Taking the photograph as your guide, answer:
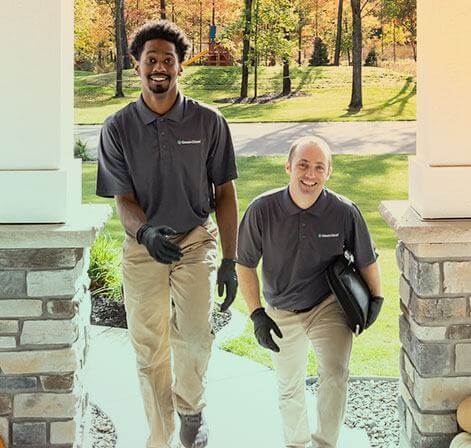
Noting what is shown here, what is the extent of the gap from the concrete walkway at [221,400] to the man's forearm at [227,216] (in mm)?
705

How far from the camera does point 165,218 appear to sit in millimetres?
3061

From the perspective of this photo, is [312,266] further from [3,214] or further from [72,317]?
[3,214]

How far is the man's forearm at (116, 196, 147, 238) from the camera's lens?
2.99m

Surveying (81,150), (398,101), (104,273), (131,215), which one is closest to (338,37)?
(398,101)

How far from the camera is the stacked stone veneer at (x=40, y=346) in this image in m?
2.82

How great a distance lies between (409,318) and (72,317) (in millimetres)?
1022

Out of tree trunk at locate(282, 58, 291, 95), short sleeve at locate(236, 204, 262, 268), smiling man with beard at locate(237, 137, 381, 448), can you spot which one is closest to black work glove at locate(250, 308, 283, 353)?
smiling man with beard at locate(237, 137, 381, 448)

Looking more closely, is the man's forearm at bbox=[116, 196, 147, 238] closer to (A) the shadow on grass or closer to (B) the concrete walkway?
(B) the concrete walkway

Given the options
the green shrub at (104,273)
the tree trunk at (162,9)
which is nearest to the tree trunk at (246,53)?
the tree trunk at (162,9)

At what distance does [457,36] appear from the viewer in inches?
111

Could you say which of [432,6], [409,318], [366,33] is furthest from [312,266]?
[366,33]

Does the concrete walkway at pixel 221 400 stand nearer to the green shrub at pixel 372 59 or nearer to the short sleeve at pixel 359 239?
the short sleeve at pixel 359 239

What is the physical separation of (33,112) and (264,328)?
0.93m

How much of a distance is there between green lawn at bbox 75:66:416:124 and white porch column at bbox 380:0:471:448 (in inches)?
295
